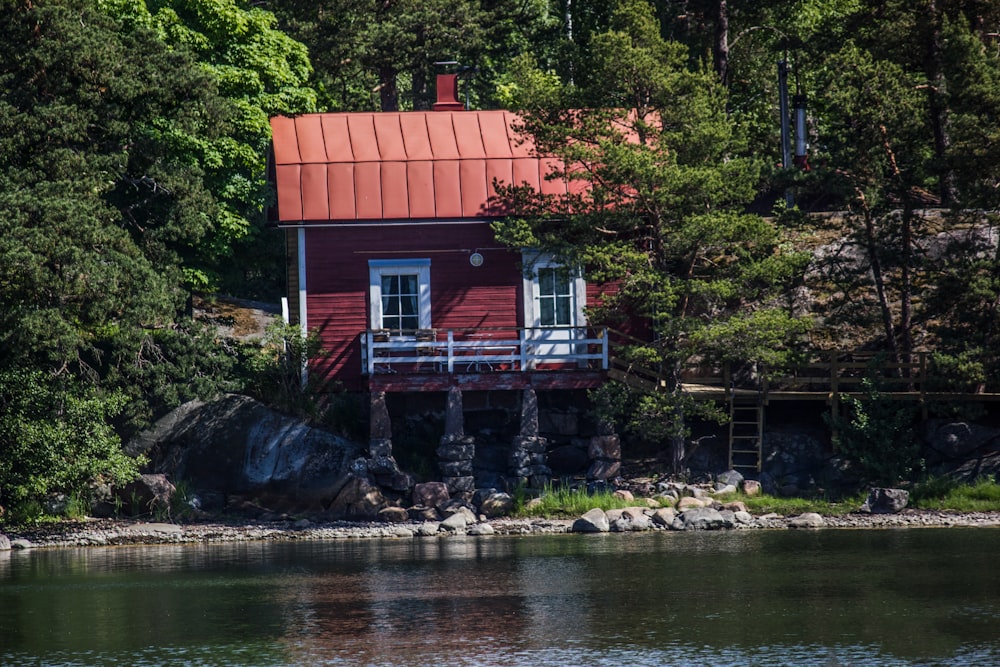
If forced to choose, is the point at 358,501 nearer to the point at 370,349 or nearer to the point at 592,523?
the point at 370,349

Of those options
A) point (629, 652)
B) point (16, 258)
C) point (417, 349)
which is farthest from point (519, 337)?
point (629, 652)

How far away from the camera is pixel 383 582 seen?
1025 inches

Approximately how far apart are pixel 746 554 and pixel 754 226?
755cm

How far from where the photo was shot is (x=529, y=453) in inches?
1319

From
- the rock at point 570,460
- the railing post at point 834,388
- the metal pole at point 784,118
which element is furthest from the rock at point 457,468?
the metal pole at point 784,118

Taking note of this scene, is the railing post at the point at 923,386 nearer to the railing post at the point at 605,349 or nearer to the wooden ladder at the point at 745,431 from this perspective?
the wooden ladder at the point at 745,431

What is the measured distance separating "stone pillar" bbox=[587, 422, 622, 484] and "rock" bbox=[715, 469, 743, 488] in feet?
7.33

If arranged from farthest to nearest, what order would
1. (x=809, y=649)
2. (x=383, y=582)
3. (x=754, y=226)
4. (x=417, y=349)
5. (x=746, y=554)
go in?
(x=417, y=349) → (x=754, y=226) → (x=746, y=554) → (x=383, y=582) → (x=809, y=649)

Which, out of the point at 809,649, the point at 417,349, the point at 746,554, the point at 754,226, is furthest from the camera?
the point at 417,349

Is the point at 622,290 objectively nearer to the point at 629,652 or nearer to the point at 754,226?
the point at 754,226

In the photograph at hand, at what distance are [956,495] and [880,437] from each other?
1.95m

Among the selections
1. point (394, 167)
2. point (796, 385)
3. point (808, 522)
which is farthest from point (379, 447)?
point (796, 385)

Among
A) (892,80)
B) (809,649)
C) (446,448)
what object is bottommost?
(809,649)

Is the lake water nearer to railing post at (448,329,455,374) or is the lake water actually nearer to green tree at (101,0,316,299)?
railing post at (448,329,455,374)
